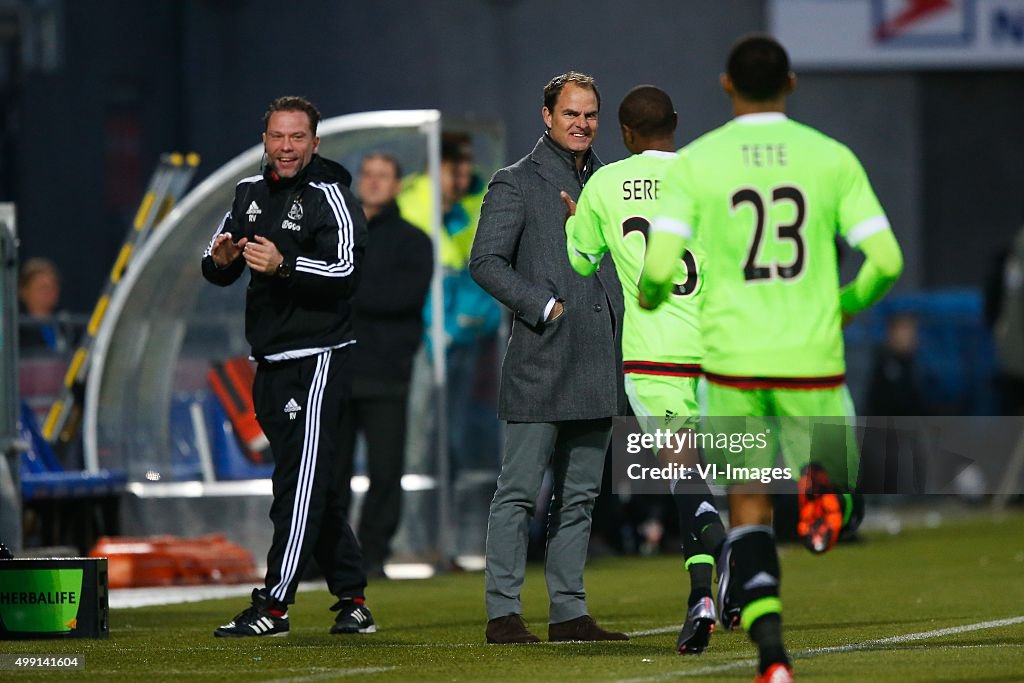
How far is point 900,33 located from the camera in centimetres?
2809

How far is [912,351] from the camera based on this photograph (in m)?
21.1

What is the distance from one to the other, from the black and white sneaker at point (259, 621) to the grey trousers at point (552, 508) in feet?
3.25

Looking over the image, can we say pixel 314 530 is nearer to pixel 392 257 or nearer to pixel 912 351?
pixel 392 257

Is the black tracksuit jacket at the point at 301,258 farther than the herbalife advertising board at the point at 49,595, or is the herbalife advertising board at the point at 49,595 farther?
the black tracksuit jacket at the point at 301,258

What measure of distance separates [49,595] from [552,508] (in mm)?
2104

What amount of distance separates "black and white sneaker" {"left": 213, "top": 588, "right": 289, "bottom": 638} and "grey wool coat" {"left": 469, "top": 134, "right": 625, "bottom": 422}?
4.29 feet

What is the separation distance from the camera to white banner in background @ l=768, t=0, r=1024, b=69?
91.0 ft

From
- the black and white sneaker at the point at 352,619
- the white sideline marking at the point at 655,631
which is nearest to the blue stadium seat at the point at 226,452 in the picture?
the black and white sneaker at the point at 352,619

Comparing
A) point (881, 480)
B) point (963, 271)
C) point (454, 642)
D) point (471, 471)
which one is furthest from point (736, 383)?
point (963, 271)

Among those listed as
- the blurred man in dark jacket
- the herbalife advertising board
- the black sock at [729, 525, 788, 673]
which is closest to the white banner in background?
the blurred man in dark jacket

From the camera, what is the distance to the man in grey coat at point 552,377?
352 inches

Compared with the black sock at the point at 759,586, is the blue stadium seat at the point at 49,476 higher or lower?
lower

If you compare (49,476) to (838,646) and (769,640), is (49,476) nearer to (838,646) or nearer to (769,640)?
(838,646)

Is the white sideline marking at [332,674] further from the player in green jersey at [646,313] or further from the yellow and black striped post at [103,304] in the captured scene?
the yellow and black striped post at [103,304]
